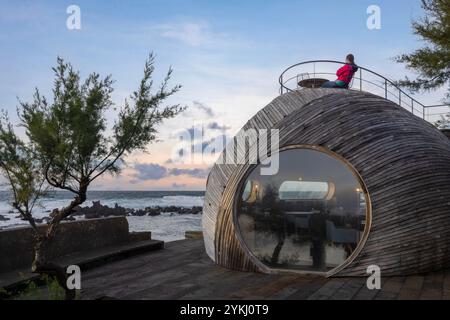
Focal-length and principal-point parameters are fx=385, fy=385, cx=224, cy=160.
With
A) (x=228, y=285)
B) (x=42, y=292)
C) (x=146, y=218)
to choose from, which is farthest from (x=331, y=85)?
(x=146, y=218)

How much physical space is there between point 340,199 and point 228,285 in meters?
3.12

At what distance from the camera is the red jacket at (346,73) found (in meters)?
11.5

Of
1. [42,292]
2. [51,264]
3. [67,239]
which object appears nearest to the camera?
[51,264]

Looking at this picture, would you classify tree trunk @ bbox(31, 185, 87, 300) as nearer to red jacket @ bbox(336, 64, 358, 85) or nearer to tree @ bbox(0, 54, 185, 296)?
tree @ bbox(0, 54, 185, 296)

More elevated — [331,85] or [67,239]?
[331,85]

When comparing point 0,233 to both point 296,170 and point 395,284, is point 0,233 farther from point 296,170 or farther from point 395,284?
point 395,284

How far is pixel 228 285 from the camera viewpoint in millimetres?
7926

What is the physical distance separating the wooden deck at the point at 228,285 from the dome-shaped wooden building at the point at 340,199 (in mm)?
440

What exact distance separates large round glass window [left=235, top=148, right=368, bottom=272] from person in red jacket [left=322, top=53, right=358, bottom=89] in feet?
11.1

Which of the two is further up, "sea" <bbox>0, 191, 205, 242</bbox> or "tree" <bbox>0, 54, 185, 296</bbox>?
"tree" <bbox>0, 54, 185, 296</bbox>

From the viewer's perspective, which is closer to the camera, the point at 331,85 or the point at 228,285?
the point at 228,285

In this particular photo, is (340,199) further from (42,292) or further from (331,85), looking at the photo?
(42,292)

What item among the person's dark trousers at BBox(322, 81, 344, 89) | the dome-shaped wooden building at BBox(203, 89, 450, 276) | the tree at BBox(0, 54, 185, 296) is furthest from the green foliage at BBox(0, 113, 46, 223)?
the person's dark trousers at BBox(322, 81, 344, 89)

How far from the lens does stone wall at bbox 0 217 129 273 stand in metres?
8.95
